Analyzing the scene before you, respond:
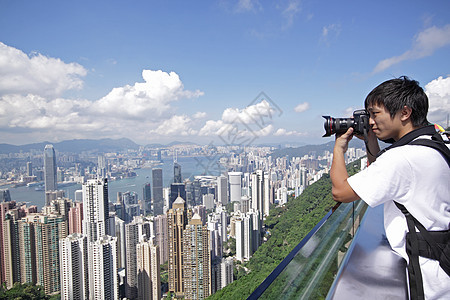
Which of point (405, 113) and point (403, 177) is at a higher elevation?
point (405, 113)

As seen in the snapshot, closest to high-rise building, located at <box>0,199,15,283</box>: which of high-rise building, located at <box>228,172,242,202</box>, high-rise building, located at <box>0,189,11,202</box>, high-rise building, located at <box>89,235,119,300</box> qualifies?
high-rise building, located at <box>0,189,11,202</box>

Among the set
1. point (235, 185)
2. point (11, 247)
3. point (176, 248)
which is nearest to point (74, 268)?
point (11, 247)

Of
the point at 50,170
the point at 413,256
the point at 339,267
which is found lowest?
the point at 50,170

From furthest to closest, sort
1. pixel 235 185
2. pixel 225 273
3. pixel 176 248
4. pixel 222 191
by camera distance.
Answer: pixel 222 191 < pixel 235 185 < pixel 176 248 < pixel 225 273

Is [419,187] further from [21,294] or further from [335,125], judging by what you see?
[21,294]

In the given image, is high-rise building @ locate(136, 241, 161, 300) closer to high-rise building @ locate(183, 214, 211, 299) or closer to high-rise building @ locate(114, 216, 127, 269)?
high-rise building @ locate(114, 216, 127, 269)

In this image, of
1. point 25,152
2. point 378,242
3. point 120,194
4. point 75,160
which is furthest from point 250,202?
point 378,242

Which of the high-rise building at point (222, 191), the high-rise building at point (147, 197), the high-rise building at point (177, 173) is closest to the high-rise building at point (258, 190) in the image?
the high-rise building at point (222, 191)
